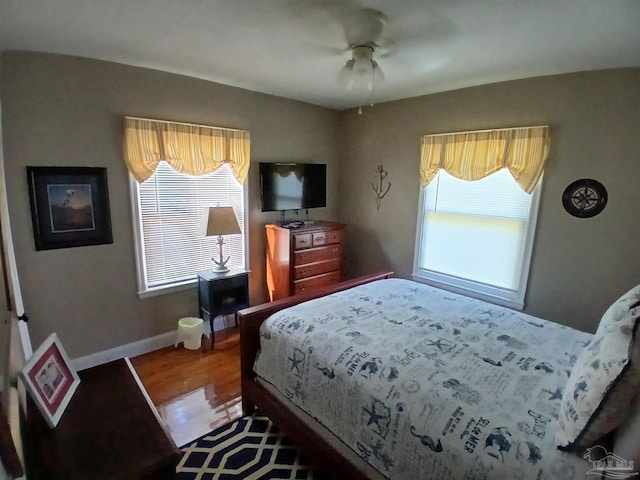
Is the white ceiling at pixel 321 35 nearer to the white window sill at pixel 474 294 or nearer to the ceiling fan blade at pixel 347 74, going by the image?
the ceiling fan blade at pixel 347 74

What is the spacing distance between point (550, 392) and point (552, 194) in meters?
1.85

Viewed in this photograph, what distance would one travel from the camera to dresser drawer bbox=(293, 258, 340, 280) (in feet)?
11.2

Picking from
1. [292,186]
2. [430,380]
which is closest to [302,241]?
[292,186]

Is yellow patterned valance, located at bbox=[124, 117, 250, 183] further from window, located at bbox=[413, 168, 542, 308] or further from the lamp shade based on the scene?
window, located at bbox=[413, 168, 542, 308]

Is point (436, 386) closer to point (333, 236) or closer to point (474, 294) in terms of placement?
point (474, 294)

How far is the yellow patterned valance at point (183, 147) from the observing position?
261 cm

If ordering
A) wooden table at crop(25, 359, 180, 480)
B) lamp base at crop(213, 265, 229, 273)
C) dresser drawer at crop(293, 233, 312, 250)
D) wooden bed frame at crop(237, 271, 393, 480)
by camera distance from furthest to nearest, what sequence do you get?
dresser drawer at crop(293, 233, 312, 250) → lamp base at crop(213, 265, 229, 273) → wooden bed frame at crop(237, 271, 393, 480) → wooden table at crop(25, 359, 180, 480)

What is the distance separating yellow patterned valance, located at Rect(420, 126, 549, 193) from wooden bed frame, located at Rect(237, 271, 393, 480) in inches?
68.1

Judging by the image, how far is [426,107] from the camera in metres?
3.31

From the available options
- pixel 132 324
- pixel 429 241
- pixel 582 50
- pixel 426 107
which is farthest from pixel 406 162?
pixel 132 324

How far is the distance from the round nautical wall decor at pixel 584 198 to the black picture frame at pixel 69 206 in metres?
3.68

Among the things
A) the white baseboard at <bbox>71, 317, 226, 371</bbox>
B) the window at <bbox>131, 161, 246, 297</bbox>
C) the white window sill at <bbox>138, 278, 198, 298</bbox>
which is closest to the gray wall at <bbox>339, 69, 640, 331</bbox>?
the window at <bbox>131, 161, 246, 297</bbox>

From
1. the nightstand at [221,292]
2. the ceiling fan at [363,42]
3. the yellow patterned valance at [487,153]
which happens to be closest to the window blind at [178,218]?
the nightstand at [221,292]

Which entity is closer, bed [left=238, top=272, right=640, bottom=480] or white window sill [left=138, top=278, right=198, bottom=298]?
bed [left=238, top=272, right=640, bottom=480]
